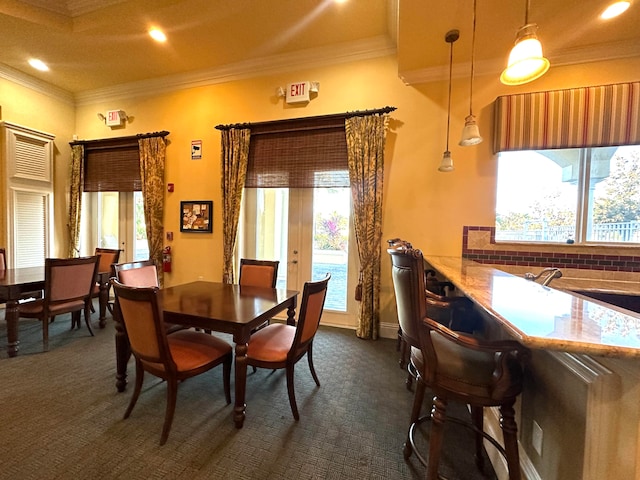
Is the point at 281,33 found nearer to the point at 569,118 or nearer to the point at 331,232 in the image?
the point at 331,232

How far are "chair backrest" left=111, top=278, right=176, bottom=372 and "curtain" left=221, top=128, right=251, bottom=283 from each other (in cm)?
217

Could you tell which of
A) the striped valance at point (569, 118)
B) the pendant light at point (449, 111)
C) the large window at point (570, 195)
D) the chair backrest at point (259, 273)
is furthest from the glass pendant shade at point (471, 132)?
the chair backrest at point (259, 273)

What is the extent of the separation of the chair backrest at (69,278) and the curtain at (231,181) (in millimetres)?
1473

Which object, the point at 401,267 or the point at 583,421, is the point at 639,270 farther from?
the point at 401,267

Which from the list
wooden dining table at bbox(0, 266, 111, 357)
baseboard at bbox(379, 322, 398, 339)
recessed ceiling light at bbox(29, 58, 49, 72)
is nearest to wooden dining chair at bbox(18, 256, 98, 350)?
wooden dining table at bbox(0, 266, 111, 357)

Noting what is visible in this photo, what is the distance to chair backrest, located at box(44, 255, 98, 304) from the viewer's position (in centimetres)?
275

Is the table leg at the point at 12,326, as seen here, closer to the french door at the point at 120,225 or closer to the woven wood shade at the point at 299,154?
the french door at the point at 120,225

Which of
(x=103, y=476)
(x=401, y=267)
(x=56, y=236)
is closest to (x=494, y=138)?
(x=401, y=267)

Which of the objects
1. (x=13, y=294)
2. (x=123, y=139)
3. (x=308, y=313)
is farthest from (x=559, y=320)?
(x=123, y=139)

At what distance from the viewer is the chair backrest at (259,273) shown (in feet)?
9.50

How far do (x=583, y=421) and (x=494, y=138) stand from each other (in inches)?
114

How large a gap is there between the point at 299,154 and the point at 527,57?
2.52m

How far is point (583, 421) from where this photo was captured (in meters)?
0.96

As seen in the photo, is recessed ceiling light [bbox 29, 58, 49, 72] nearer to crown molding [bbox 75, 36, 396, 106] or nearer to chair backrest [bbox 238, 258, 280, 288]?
crown molding [bbox 75, 36, 396, 106]
